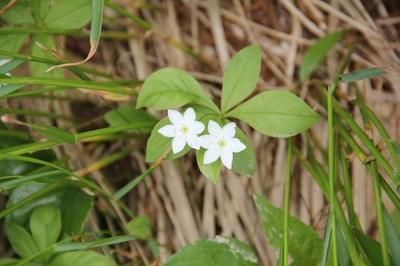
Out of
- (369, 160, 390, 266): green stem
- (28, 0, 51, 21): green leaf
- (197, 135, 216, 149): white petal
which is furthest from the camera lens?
(28, 0, 51, 21): green leaf

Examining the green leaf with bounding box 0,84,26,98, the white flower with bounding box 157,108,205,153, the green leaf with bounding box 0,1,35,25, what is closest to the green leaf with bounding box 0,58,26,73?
the green leaf with bounding box 0,84,26,98

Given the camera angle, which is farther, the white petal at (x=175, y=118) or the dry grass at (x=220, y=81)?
the dry grass at (x=220, y=81)

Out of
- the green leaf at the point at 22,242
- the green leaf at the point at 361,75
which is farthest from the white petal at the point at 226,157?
the green leaf at the point at 22,242

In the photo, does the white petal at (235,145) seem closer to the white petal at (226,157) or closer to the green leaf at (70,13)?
the white petal at (226,157)

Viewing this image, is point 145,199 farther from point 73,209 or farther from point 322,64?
point 322,64

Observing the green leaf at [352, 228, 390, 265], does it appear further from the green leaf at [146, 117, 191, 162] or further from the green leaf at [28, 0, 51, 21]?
the green leaf at [28, 0, 51, 21]

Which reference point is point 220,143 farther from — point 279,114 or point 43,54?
point 43,54

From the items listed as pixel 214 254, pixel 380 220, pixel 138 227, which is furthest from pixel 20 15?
pixel 380 220
